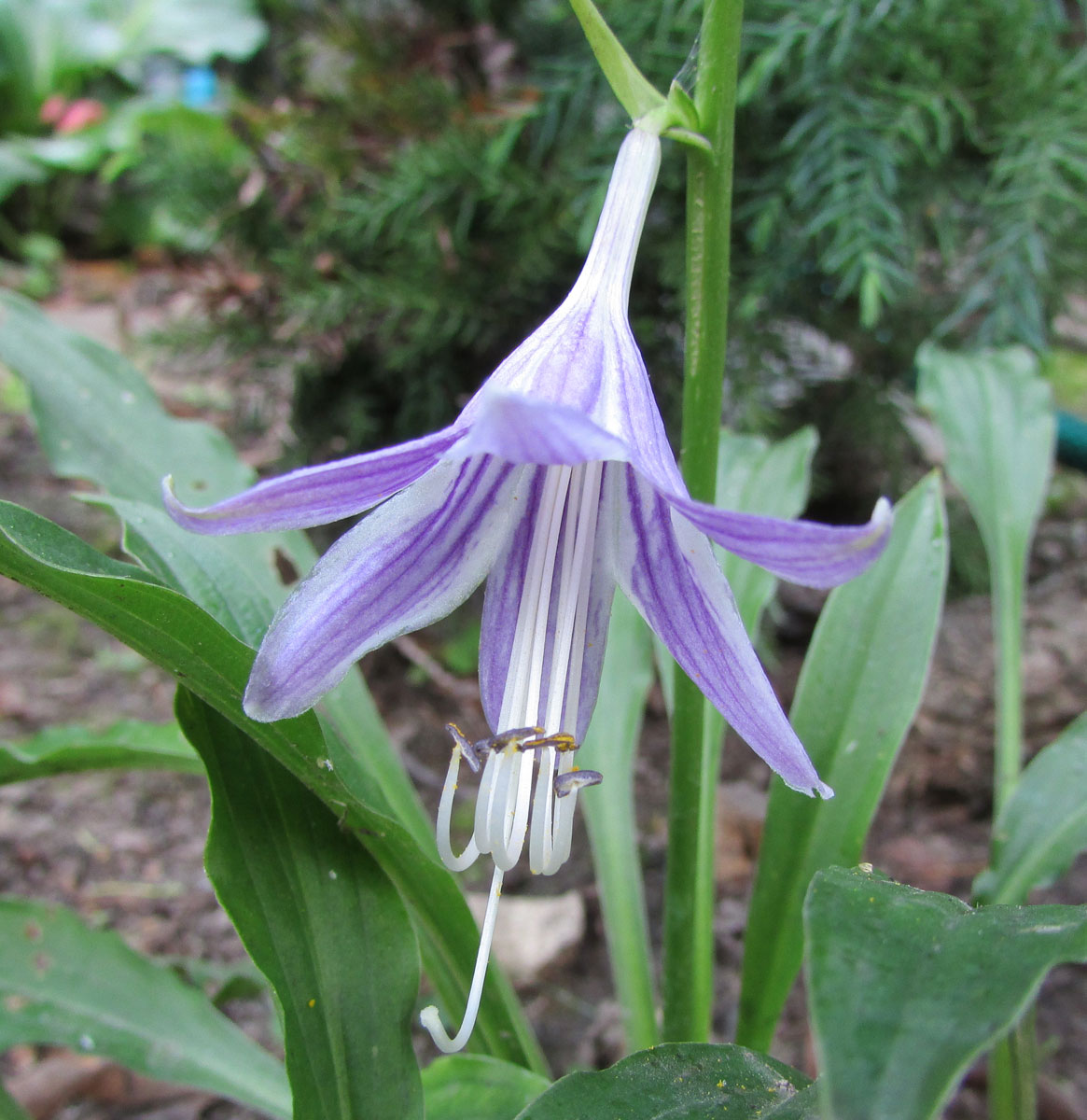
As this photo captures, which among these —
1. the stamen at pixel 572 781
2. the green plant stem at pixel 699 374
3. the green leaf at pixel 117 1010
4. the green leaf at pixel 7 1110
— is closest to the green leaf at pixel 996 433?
the green plant stem at pixel 699 374

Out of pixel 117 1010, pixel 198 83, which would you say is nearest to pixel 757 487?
pixel 117 1010

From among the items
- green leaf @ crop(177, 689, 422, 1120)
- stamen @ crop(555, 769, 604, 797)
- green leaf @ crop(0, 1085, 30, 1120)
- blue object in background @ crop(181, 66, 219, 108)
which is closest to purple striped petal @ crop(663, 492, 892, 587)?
stamen @ crop(555, 769, 604, 797)

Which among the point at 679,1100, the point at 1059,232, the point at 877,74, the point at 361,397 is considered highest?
the point at 877,74

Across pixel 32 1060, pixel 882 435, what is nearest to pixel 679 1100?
pixel 32 1060

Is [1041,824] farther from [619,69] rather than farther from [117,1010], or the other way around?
[117,1010]

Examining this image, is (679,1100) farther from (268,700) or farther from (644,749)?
(644,749)

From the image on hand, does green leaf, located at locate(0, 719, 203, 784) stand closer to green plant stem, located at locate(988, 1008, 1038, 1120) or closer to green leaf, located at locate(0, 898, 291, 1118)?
green leaf, located at locate(0, 898, 291, 1118)

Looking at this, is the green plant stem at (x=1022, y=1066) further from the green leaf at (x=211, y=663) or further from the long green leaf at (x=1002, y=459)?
the green leaf at (x=211, y=663)
